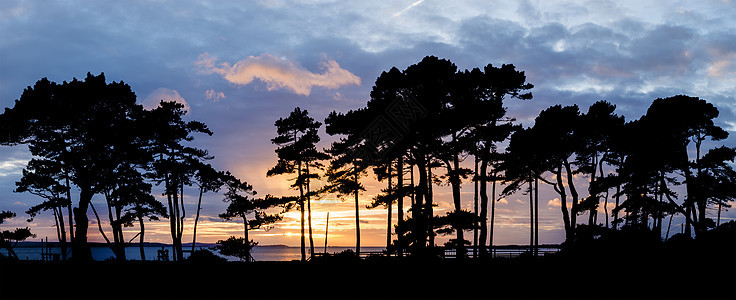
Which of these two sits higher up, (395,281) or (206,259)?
(395,281)

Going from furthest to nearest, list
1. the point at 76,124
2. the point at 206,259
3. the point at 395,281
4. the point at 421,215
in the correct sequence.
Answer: the point at 76,124 → the point at 421,215 → the point at 206,259 → the point at 395,281

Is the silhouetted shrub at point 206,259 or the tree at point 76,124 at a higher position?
the tree at point 76,124

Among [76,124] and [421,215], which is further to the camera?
[76,124]

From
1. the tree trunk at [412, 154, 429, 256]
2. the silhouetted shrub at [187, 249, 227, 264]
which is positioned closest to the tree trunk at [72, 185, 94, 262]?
the silhouetted shrub at [187, 249, 227, 264]

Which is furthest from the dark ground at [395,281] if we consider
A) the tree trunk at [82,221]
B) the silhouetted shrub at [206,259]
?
the tree trunk at [82,221]

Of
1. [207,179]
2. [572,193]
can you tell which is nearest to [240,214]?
[207,179]

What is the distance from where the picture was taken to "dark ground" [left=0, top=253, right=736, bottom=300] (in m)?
16.2

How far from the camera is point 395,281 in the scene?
1862 cm

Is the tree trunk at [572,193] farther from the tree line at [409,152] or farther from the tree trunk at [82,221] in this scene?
the tree trunk at [82,221]

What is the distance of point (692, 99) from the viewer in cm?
3828

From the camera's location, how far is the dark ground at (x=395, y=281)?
16.2 m

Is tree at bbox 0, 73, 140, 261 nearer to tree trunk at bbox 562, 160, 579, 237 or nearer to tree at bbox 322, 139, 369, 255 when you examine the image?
tree at bbox 322, 139, 369, 255

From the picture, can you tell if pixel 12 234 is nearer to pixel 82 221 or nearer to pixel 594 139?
pixel 82 221

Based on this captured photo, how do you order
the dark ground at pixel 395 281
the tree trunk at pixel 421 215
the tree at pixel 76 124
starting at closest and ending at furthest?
the dark ground at pixel 395 281, the tree trunk at pixel 421 215, the tree at pixel 76 124
